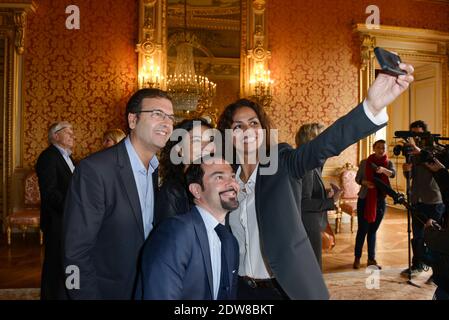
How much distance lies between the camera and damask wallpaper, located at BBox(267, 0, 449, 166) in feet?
21.4

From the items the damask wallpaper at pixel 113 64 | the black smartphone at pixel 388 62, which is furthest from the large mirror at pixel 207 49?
the black smartphone at pixel 388 62

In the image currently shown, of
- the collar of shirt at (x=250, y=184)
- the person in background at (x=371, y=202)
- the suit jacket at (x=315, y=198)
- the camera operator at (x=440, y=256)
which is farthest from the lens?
the person in background at (x=371, y=202)

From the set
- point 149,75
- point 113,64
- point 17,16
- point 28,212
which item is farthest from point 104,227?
point 17,16

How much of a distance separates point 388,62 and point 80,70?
18.7 ft

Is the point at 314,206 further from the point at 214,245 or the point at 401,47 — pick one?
the point at 401,47

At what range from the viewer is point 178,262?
1.26 m

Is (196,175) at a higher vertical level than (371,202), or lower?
higher

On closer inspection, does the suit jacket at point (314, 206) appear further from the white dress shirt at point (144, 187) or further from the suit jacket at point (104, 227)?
the suit jacket at point (104, 227)

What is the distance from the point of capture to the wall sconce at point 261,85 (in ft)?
20.2

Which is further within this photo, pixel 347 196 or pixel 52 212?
pixel 347 196

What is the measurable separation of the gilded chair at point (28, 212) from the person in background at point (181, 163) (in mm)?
4055

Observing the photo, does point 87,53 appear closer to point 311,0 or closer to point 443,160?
point 311,0

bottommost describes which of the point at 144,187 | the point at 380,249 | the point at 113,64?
the point at 380,249

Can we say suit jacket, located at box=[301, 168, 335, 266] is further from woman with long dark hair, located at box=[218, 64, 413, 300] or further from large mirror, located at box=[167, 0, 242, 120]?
large mirror, located at box=[167, 0, 242, 120]
